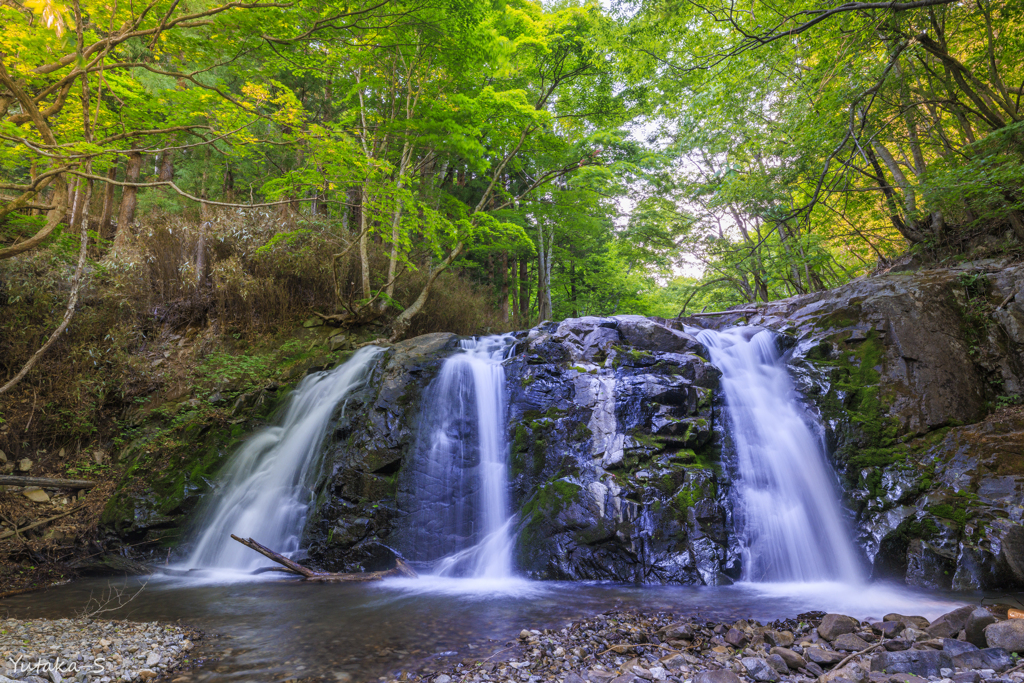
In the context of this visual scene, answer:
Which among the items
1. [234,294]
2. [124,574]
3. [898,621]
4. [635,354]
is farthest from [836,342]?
[234,294]

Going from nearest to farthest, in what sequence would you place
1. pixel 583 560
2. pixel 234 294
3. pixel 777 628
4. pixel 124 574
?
pixel 777 628 < pixel 583 560 < pixel 124 574 < pixel 234 294

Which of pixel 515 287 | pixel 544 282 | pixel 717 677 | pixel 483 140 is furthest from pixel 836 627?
pixel 515 287

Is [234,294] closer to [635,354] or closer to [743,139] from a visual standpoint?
[635,354]

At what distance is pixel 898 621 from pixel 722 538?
7.12 feet

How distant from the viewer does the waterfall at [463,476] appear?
20.0 feet

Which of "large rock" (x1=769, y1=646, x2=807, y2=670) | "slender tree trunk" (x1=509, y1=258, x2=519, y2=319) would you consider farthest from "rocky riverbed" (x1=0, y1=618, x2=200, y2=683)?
"slender tree trunk" (x1=509, y1=258, x2=519, y2=319)

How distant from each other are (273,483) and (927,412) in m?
9.11

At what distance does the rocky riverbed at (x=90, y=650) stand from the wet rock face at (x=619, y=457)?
3.57 meters

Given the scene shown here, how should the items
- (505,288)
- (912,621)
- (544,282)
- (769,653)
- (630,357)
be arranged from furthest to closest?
1. (505,288)
2. (544,282)
3. (630,357)
4. (912,621)
5. (769,653)

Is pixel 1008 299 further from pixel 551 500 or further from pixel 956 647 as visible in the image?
pixel 551 500

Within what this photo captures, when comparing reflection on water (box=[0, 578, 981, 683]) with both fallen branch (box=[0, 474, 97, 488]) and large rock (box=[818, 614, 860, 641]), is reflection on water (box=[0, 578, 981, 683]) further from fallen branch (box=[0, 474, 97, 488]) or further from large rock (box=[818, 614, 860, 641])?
fallen branch (box=[0, 474, 97, 488])

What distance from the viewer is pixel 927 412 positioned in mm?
5836

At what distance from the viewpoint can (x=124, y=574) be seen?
237 inches

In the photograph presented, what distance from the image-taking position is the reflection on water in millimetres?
3412
